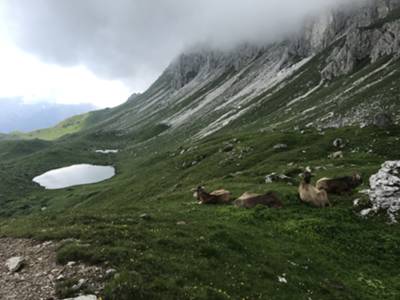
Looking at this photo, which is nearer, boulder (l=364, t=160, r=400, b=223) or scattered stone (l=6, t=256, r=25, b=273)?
scattered stone (l=6, t=256, r=25, b=273)

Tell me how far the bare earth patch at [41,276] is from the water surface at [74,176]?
130433mm

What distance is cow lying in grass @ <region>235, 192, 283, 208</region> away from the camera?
2816cm

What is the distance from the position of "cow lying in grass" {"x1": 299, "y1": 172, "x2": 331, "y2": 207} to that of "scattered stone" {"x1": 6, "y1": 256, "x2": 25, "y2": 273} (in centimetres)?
1904

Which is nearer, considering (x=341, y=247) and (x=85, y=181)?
(x=341, y=247)

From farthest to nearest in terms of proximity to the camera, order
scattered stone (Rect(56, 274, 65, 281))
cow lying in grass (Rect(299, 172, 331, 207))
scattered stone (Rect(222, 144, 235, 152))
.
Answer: scattered stone (Rect(222, 144, 235, 152)) < cow lying in grass (Rect(299, 172, 331, 207)) < scattered stone (Rect(56, 274, 65, 281))

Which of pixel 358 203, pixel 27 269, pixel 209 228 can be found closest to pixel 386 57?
pixel 358 203

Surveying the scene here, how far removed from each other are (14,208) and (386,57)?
12681 cm

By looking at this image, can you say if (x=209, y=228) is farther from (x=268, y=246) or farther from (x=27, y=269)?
(x=27, y=269)

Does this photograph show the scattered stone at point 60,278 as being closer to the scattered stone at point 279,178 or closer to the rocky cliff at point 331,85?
the scattered stone at point 279,178

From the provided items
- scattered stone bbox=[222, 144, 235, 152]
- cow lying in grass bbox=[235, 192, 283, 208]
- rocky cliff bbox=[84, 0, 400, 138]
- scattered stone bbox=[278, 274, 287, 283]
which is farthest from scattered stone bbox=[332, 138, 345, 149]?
scattered stone bbox=[278, 274, 287, 283]

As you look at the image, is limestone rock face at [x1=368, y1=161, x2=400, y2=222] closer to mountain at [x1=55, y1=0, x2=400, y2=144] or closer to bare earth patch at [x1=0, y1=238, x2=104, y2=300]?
bare earth patch at [x1=0, y1=238, x2=104, y2=300]

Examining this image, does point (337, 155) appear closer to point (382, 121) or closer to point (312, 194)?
point (382, 121)

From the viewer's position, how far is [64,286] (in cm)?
1437

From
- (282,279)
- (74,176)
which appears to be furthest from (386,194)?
(74,176)
